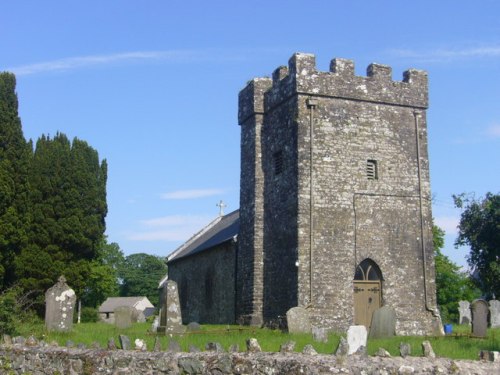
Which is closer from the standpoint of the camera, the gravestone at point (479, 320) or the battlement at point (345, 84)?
the gravestone at point (479, 320)

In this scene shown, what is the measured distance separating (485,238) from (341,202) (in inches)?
499

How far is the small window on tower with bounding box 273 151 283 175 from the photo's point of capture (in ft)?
75.9

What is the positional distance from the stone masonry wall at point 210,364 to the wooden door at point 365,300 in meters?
10.2

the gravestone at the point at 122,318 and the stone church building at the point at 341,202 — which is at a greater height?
the stone church building at the point at 341,202

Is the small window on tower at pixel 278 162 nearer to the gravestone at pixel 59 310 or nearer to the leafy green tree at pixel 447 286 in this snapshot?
the gravestone at pixel 59 310

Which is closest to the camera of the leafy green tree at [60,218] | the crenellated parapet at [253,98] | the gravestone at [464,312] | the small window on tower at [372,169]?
the small window on tower at [372,169]

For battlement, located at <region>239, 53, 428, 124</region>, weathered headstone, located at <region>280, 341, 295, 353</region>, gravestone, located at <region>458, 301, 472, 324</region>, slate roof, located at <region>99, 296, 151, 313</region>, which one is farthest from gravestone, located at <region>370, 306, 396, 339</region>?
slate roof, located at <region>99, 296, 151, 313</region>

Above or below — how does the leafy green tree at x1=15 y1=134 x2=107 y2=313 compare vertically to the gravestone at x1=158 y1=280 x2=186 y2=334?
above

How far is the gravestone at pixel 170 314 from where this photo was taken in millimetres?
17031

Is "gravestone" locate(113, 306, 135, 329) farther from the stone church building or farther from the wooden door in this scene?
the wooden door

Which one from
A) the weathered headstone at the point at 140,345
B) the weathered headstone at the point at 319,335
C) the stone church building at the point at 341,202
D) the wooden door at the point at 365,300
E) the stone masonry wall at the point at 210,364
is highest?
the stone church building at the point at 341,202

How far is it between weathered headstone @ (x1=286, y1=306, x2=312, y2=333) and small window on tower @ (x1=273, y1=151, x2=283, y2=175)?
21.8 feet

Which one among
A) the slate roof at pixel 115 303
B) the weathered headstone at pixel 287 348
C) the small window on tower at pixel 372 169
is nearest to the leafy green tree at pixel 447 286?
the small window on tower at pixel 372 169

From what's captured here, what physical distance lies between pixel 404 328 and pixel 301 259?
13.8ft
